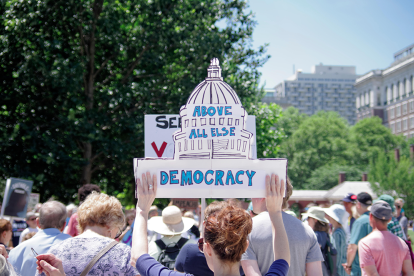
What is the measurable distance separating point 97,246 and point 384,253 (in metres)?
2.92

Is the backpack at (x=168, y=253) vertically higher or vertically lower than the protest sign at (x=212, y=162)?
lower

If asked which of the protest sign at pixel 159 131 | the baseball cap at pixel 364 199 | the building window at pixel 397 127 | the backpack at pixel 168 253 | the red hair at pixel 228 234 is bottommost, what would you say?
the backpack at pixel 168 253

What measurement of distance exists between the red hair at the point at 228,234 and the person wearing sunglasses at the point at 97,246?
99 centimetres

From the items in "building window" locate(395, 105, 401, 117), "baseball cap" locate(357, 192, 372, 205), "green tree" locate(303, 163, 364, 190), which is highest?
"building window" locate(395, 105, 401, 117)

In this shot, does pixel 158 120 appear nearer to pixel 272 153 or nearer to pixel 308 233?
pixel 308 233

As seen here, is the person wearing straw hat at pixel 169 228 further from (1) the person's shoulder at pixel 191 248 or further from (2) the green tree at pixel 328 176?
(2) the green tree at pixel 328 176

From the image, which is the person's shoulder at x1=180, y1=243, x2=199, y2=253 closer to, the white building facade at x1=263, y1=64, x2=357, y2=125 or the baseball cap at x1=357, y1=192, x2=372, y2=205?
the baseball cap at x1=357, y1=192, x2=372, y2=205

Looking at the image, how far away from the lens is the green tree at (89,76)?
12.5 metres

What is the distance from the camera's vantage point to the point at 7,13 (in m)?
12.5

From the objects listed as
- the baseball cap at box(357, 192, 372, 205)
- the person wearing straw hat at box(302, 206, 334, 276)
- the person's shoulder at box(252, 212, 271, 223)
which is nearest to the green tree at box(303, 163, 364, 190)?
the baseball cap at box(357, 192, 372, 205)

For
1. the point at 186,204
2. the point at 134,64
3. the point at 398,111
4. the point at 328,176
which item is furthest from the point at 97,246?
the point at 398,111

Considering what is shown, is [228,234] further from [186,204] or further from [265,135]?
[265,135]

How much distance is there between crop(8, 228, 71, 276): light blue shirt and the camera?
4.04 meters

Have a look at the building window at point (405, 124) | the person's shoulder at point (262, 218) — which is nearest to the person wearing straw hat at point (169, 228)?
the person's shoulder at point (262, 218)
